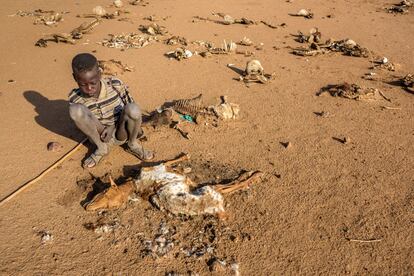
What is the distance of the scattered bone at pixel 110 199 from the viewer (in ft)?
10.1

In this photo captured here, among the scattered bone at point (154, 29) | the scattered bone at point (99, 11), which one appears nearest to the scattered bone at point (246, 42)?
the scattered bone at point (154, 29)

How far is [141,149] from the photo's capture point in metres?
3.73

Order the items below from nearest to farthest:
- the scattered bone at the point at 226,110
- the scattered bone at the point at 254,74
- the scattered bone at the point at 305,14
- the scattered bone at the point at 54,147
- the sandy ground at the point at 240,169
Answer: the sandy ground at the point at 240,169 → the scattered bone at the point at 54,147 → the scattered bone at the point at 226,110 → the scattered bone at the point at 254,74 → the scattered bone at the point at 305,14

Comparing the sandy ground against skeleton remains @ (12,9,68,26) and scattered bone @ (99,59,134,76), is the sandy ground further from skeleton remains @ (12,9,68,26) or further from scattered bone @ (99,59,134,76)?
skeleton remains @ (12,9,68,26)

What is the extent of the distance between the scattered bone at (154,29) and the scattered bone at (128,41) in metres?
0.14

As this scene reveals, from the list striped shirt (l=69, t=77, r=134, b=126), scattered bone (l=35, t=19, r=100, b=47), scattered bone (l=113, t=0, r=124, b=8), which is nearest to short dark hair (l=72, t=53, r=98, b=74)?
striped shirt (l=69, t=77, r=134, b=126)

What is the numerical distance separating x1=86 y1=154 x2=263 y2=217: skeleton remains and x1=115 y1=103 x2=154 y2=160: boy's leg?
0.52 m

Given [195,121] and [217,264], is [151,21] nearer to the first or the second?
[195,121]

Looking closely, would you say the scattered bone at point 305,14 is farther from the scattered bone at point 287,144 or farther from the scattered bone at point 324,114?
the scattered bone at point 287,144

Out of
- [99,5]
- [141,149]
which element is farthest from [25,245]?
[99,5]

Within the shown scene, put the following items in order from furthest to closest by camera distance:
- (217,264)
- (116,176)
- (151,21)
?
(151,21), (116,176), (217,264)

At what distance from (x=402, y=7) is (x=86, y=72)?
9012mm

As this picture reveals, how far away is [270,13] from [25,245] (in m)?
7.78

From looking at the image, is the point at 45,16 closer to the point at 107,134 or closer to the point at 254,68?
the point at 254,68
